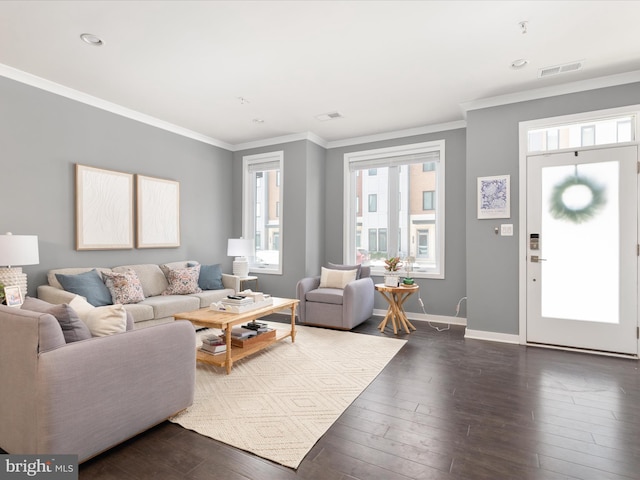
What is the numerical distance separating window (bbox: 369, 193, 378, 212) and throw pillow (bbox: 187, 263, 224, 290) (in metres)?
2.62

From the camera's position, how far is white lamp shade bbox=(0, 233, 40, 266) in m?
2.98

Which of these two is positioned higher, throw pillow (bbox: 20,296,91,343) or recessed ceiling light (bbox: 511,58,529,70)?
recessed ceiling light (bbox: 511,58,529,70)

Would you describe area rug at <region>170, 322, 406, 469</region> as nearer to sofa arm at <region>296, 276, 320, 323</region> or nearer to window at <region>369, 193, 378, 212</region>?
sofa arm at <region>296, 276, 320, 323</region>

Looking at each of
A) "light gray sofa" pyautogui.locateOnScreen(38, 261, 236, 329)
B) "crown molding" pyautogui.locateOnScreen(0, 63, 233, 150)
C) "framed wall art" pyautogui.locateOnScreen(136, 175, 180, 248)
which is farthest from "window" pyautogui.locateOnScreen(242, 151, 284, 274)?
"framed wall art" pyautogui.locateOnScreen(136, 175, 180, 248)

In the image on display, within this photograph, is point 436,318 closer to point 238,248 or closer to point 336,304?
point 336,304

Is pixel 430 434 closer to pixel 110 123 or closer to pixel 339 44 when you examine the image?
pixel 339 44

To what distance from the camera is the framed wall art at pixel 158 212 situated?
15.3ft

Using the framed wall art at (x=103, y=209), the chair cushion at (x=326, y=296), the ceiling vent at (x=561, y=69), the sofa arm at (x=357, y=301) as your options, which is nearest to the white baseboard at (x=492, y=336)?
the sofa arm at (x=357, y=301)

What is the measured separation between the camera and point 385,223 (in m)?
5.59

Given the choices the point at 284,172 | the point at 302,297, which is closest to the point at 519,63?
the point at 284,172

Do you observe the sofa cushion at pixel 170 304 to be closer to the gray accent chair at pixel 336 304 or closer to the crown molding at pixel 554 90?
the gray accent chair at pixel 336 304

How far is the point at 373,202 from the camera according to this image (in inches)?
225

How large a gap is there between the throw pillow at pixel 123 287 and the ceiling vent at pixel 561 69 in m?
4.92

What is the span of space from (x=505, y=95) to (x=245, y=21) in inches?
121
